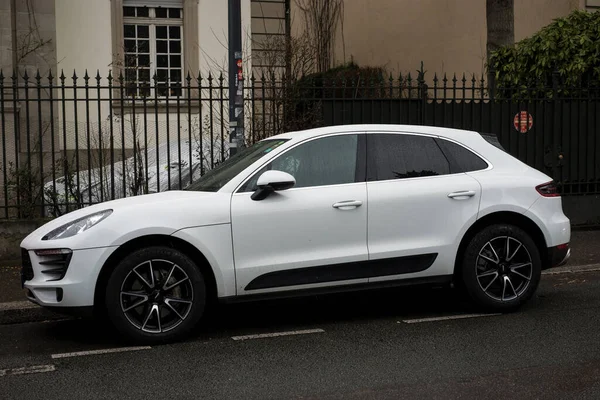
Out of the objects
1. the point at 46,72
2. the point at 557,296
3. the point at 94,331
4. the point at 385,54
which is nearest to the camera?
the point at 94,331

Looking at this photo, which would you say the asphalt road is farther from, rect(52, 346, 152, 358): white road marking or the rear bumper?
the rear bumper

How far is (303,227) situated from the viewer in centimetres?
645

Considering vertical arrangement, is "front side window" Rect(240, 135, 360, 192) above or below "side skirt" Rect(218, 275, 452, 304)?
above

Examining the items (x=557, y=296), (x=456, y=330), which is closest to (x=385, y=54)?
(x=557, y=296)

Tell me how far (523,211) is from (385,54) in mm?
15508

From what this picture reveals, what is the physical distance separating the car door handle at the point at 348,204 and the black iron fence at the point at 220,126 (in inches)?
143

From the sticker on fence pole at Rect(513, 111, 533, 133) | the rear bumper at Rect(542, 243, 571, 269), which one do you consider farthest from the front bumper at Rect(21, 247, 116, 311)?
the sticker on fence pole at Rect(513, 111, 533, 133)

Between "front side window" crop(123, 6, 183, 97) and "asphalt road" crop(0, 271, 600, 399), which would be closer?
"asphalt road" crop(0, 271, 600, 399)

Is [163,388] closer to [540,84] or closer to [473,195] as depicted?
[473,195]

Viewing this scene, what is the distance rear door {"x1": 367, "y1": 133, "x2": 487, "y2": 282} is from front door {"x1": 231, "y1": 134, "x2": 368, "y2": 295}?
0.48ft

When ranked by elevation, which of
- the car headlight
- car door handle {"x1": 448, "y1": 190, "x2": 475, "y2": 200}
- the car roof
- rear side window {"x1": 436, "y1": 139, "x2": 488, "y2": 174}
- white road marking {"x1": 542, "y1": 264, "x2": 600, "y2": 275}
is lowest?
white road marking {"x1": 542, "y1": 264, "x2": 600, "y2": 275}

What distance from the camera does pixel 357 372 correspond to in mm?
5484

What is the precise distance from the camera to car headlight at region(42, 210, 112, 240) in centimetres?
618

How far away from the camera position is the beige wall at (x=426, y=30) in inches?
777
